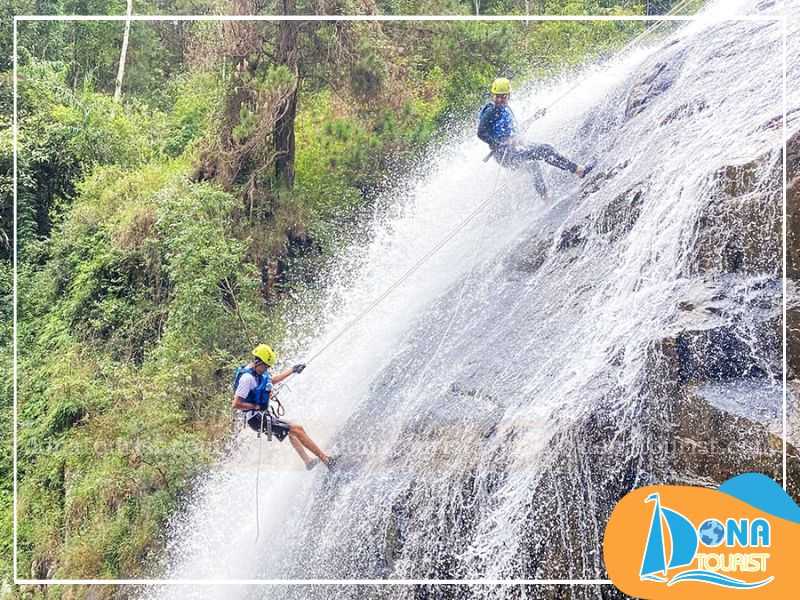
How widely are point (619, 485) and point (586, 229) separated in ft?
5.32

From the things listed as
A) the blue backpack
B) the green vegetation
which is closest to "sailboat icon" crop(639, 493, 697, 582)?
the blue backpack

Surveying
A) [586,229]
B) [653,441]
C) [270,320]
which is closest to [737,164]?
[586,229]

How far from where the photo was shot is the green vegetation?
5.89 meters

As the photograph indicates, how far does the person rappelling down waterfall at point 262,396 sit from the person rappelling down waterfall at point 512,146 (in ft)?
7.10

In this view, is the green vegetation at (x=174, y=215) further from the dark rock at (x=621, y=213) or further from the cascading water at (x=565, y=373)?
the dark rock at (x=621, y=213)

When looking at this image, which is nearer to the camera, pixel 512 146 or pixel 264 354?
pixel 264 354

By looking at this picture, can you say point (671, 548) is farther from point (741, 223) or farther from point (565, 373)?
point (741, 223)

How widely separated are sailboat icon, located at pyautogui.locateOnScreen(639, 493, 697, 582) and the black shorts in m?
2.09

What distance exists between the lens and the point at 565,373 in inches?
183

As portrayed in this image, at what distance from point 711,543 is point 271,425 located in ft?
8.02

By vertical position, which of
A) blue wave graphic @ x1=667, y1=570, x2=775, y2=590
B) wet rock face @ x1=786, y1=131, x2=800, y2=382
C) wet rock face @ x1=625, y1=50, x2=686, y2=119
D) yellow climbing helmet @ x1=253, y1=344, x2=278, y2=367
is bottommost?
blue wave graphic @ x1=667, y1=570, x2=775, y2=590

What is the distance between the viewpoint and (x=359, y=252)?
A: 722 centimetres

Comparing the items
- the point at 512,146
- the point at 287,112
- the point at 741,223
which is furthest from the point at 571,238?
the point at 287,112

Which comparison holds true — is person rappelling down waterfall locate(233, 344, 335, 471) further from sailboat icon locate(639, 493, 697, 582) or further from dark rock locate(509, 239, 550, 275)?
sailboat icon locate(639, 493, 697, 582)
